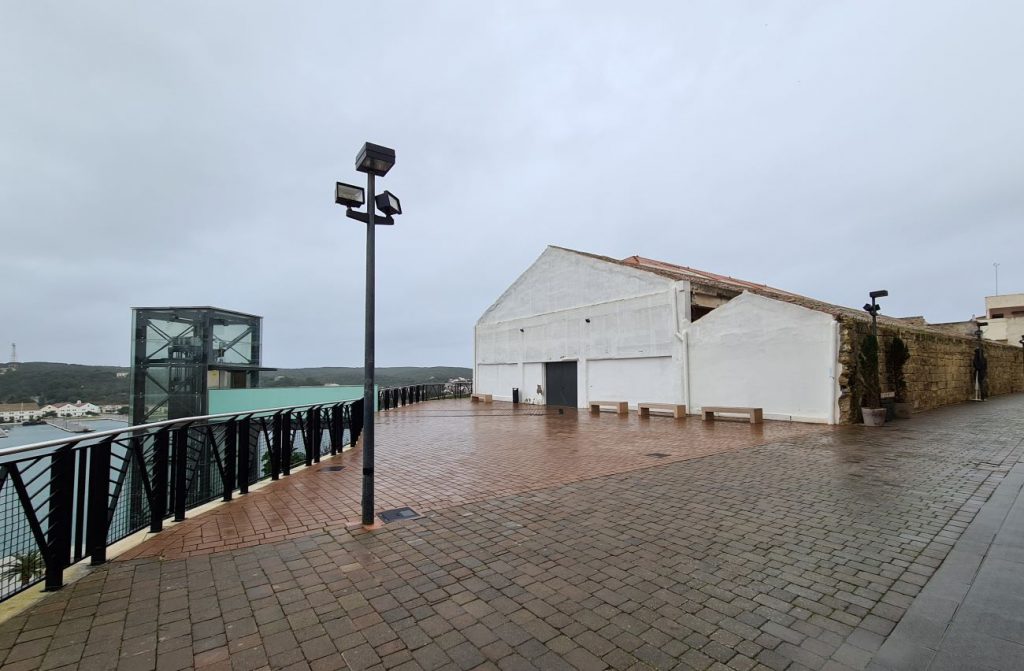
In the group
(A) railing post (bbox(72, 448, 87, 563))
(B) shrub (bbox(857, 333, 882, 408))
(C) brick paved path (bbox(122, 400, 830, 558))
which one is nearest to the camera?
(A) railing post (bbox(72, 448, 87, 563))

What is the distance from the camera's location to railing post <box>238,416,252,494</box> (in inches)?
221

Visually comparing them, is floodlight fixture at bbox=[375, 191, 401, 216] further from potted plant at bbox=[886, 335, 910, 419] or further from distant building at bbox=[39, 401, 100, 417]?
potted plant at bbox=[886, 335, 910, 419]

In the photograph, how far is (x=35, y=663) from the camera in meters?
2.27

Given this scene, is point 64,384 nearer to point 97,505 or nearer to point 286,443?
point 286,443

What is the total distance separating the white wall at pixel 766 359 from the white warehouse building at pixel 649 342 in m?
0.03

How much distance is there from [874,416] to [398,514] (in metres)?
12.1

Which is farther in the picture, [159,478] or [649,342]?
[649,342]

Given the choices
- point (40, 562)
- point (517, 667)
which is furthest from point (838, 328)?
point (40, 562)

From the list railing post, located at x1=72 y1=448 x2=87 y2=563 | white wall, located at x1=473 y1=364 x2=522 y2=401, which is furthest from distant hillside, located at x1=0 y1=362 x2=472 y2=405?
white wall, located at x1=473 y1=364 x2=522 y2=401

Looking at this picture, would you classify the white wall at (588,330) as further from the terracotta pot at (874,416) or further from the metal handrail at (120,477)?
the metal handrail at (120,477)

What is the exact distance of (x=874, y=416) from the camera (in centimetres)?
1123

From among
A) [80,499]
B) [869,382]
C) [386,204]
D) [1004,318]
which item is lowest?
[80,499]

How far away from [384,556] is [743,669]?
2601 millimetres

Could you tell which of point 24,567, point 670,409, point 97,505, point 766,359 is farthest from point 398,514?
point 670,409
